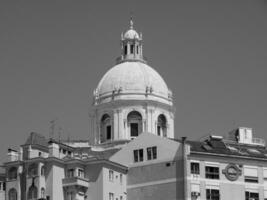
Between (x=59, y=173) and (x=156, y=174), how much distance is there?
12467 mm

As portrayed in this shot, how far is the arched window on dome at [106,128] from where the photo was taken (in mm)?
164375

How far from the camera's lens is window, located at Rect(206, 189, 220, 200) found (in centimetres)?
13262

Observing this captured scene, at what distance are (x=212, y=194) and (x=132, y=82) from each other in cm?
3713

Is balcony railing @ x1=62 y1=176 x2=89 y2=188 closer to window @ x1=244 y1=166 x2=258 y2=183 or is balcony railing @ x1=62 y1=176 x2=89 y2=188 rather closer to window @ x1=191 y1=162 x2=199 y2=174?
window @ x1=191 y1=162 x2=199 y2=174

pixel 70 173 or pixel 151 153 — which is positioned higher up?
pixel 151 153

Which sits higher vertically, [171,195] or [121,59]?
[121,59]

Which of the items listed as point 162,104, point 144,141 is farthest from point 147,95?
point 144,141

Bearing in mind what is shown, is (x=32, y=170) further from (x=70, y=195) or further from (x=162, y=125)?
(x=162, y=125)

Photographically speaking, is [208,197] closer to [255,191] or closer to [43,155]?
[255,191]

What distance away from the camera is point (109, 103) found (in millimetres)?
164750

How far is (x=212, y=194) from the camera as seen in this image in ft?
436

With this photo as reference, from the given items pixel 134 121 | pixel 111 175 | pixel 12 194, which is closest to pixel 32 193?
pixel 12 194

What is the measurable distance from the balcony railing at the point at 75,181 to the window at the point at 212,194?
1545cm

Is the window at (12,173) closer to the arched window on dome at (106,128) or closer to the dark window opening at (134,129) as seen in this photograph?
the arched window on dome at (106,128)
